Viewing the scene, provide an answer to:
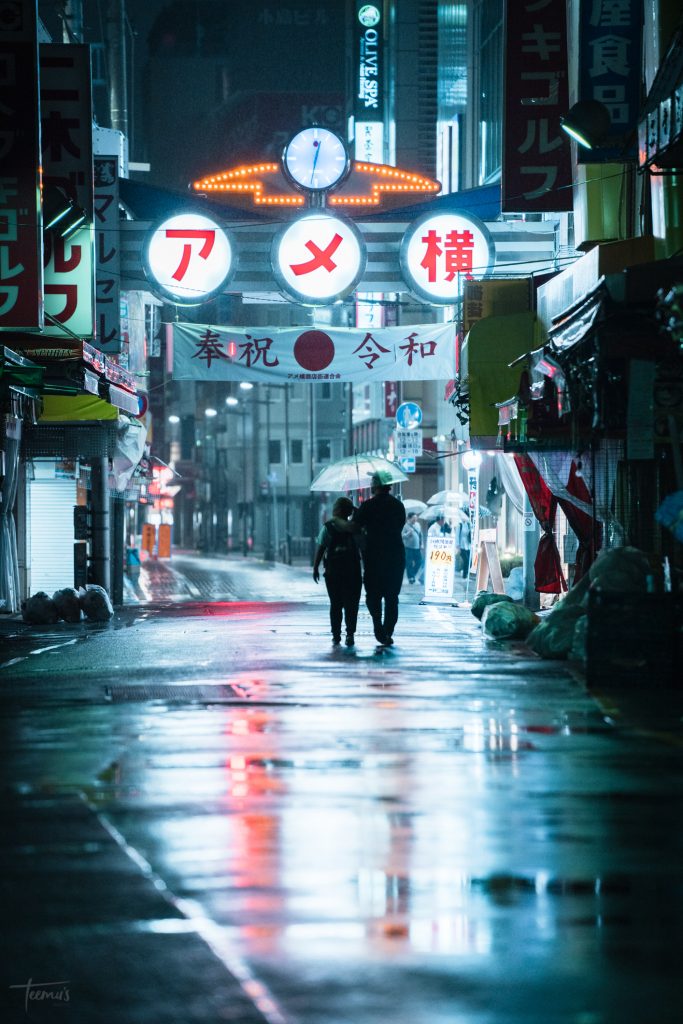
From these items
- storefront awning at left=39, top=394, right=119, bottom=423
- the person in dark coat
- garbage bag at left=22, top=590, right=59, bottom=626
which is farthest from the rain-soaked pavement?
storefront awning at left=39, top=394, right=119, bottom=423

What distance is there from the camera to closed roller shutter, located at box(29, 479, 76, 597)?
30.3 m

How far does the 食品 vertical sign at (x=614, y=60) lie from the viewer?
1862 centimetres

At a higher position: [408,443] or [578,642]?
[408,443]

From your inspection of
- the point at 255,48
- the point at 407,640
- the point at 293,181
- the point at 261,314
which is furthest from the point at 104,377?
the point at 255,48

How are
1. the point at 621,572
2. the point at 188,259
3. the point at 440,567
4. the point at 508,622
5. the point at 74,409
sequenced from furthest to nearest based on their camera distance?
the point at 440,567, the point at 188,259, the point at 74,409, the point at 508,622, the point at 621,572

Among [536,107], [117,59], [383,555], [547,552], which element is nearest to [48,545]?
[547,552]

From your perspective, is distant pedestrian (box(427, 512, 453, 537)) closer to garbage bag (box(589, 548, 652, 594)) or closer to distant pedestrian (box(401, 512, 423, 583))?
distant pedestrian (box(401, 512, 423, 583))

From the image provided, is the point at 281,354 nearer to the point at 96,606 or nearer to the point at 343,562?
the point at 96,606

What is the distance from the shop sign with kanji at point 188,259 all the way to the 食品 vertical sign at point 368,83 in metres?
37.7

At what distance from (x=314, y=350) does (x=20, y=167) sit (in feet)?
34.3

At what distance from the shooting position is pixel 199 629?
22203 mm

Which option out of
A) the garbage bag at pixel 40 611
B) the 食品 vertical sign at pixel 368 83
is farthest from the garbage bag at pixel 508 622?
the 食品 vertical sign at pixel 368 83

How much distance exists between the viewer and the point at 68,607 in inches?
976

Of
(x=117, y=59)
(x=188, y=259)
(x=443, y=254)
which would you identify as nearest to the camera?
(x=188, y=259)
